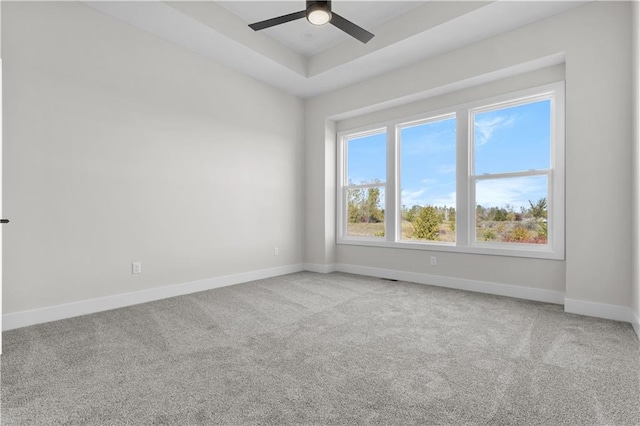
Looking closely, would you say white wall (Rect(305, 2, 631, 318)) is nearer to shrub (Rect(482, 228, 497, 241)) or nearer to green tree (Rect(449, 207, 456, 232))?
shrub (Rect(482, 228, 497, 241))

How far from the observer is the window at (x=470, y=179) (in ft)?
11.6

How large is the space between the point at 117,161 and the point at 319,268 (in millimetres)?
3225

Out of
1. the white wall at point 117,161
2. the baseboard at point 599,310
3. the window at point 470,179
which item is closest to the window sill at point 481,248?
the window at point 470,179

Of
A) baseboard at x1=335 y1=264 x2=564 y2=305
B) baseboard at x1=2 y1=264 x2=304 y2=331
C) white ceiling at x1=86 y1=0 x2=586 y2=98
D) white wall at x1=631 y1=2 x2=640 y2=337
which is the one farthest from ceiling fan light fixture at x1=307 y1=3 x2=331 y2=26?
baseboard at x1=335 y1=264 x2=564 y2=305

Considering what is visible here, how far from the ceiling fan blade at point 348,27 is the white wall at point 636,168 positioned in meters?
2.15

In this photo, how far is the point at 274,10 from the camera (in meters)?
3.59

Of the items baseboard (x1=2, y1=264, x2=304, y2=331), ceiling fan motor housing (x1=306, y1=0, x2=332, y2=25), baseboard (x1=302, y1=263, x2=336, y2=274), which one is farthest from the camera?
baseboard (x1=302, y1=263, x2=336, y2=274)

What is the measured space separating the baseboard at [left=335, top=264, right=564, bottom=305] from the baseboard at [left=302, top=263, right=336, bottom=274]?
26cm

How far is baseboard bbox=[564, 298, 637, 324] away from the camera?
2.78m

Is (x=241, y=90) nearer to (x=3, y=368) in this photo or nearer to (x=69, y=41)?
(x=69, y=41)

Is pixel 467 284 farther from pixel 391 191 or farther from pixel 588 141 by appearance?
pixel 588 141

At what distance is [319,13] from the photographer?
8.07ft

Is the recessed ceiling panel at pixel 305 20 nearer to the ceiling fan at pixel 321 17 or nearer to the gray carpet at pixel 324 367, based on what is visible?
the ceiling fan at pixel 321 17

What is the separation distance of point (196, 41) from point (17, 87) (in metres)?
1.77
